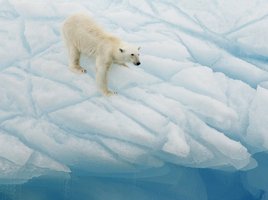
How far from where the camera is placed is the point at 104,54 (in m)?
4.30

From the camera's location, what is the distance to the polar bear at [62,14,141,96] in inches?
168

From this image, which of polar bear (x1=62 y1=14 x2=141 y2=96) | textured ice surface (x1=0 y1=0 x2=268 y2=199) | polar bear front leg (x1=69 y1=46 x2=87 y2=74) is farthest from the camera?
polar bear front leg (x1=69 y1=46 x2=87 y2=74)

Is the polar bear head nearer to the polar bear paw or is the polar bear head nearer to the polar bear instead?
the polar bear

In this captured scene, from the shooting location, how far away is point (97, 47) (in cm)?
435

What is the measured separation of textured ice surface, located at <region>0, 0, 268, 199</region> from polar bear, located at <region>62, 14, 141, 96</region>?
0.41 ft

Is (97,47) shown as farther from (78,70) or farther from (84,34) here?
(78,70)

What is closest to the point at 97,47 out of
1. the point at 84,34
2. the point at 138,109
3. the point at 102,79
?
the point at 84,34

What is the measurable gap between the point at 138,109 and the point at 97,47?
24.8 inches

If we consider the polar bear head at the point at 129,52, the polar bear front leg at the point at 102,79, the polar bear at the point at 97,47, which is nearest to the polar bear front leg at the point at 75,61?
the polar bear at the point at 97,47

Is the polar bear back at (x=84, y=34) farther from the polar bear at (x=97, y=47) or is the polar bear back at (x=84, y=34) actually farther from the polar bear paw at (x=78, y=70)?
the polar bear paw at (x=78, y=70)

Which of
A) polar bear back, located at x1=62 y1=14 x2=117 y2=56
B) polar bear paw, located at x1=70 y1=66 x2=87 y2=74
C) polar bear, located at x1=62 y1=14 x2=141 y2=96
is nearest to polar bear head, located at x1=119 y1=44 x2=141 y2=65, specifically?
polar bear, located at x1=62 y1=14 x2=141 y2=96

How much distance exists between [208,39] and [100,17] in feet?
3.67

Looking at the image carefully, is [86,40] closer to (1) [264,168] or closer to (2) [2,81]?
(2) [2,81]

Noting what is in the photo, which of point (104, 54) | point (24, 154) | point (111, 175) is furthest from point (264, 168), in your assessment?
point (24, 154)
